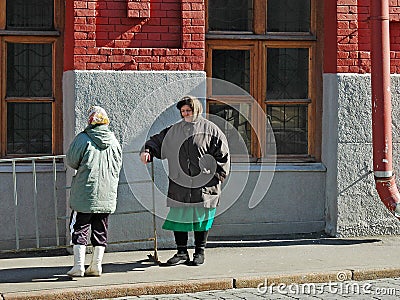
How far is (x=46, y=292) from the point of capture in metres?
8.26

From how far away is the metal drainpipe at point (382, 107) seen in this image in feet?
34.5

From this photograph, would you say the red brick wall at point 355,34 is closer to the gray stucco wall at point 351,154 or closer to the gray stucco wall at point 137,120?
the gray stucco wall at point 351,154

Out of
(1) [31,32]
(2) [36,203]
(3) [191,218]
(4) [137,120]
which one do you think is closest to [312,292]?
(3) [191,218]

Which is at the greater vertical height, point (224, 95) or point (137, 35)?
point (137, 35)

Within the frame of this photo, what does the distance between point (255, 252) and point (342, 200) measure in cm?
149

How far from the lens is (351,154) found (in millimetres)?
11047

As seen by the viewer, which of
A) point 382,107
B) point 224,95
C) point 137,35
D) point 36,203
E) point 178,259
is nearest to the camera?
point 178,259

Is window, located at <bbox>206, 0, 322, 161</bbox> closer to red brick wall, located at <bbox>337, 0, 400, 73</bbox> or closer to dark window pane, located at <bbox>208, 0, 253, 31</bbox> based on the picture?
dark window pane, located at <bbox>208, 0, 253, 31</bbox>

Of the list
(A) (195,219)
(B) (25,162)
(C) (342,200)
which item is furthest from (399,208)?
(B) (25,162)

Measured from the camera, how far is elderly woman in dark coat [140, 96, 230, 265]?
Answer: 31.0 feet

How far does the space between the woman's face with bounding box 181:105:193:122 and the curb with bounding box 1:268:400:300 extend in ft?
5.91

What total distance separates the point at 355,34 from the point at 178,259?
3.68 metres

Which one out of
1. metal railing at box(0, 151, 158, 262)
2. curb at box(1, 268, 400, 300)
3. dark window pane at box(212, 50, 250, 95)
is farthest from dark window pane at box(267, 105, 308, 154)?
curb at box(1, 268, 400, 300)

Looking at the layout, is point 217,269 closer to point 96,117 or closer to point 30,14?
point 96,117
